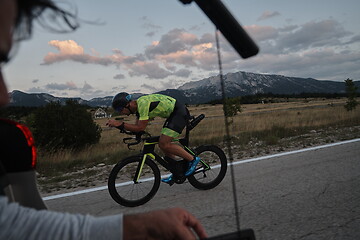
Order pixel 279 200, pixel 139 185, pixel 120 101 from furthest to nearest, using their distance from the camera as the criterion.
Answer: pixel 139 185
pixel 120 101
pixel 279 200

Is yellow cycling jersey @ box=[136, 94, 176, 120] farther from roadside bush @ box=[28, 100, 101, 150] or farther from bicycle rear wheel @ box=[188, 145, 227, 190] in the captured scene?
roadside bush @ box=[28, 100, 101, 150]

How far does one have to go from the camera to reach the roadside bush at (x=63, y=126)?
11.6 meters

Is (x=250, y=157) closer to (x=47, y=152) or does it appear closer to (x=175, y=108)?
(x=175, y=108)

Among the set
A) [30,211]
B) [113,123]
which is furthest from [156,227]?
[113,123]

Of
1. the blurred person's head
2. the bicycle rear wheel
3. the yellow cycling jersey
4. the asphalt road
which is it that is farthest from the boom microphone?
the bicycle rear wheel

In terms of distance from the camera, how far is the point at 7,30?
0.78 meters

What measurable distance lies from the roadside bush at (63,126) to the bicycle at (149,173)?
712 centimetres

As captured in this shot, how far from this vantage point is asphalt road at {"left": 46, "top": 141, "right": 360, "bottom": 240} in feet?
10.5

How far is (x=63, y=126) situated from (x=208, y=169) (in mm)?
8757

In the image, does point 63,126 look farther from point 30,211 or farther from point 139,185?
point 30,211

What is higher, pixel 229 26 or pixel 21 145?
pixel 229 26

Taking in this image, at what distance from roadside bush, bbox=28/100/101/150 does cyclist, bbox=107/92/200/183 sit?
23.8 feet

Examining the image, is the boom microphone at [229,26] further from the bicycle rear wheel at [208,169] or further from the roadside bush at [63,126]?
the roadside bush at [63,126]

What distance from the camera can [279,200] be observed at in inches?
160
